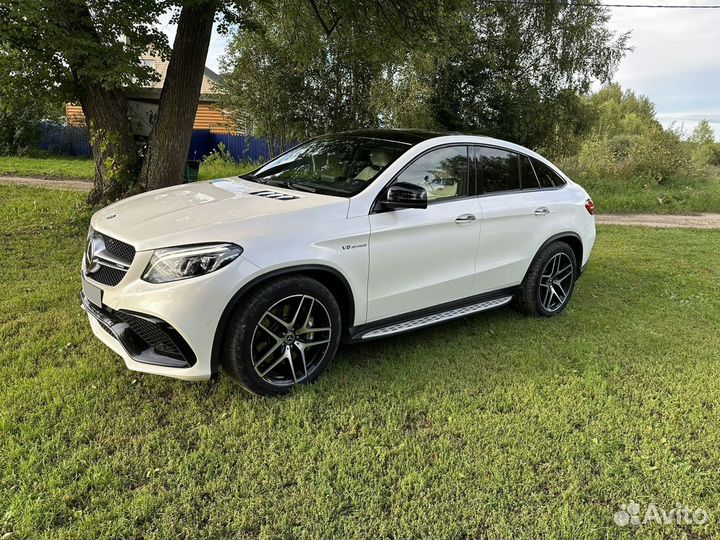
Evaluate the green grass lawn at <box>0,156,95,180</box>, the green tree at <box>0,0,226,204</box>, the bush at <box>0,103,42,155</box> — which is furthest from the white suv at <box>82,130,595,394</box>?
the bush at <box>0,103,42,155</box>

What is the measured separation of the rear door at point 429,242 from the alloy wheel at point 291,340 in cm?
42

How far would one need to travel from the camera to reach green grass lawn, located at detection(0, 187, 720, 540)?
7.80ft

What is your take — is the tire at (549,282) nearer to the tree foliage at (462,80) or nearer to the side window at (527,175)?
the side window at (527,175)

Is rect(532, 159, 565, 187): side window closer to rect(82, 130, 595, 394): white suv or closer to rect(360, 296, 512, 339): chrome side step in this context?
rect(82, 130, 595, 394): white suv

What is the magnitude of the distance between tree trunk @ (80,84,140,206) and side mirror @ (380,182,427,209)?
5.72 m

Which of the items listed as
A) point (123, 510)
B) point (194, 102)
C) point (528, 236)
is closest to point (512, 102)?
point (194, 102)

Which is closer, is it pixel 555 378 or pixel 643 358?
pixel 555 378

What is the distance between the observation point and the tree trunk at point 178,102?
736cm

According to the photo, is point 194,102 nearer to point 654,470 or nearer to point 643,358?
point 643,358

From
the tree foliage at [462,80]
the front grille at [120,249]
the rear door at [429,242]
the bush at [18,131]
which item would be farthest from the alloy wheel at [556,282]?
the bush at [18,131]

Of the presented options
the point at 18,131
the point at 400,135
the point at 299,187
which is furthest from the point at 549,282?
the point at 18,131

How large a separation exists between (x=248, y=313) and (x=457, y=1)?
7.59 m

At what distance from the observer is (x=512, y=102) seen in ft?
51.3

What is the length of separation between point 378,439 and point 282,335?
0.87 m
